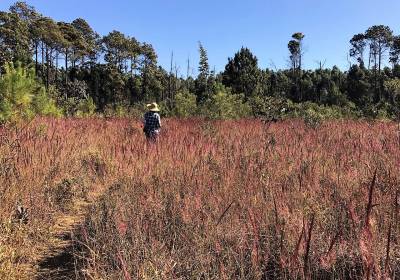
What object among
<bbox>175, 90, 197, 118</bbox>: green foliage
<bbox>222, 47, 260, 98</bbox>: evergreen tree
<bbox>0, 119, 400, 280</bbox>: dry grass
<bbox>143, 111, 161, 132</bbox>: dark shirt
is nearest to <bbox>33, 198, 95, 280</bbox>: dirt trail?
<bbox>0, 119, 400, 280</bbox>: dry grass

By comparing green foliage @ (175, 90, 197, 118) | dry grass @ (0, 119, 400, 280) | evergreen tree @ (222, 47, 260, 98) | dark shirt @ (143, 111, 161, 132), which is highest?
evergreen tree @ (222, 47, 260, 98)

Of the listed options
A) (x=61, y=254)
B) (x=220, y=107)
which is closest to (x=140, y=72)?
(x=220, y=107)

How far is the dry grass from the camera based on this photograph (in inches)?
103

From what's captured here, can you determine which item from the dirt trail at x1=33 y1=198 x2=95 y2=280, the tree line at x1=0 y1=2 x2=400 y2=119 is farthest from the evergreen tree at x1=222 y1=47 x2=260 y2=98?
the dirt trail at x1=33 y1=198 x2=95 y2=280

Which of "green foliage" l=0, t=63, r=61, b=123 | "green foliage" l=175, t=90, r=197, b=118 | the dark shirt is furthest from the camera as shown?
"green foliage" l=175, t=90, r=197, b=118

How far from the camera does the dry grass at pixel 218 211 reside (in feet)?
8.59

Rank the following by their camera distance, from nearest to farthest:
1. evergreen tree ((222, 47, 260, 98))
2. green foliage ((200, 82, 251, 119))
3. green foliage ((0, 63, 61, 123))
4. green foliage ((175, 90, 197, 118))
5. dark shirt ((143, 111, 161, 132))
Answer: green foliage ((0, 63, 61, 123)), dark shirt ((143, 111, 161, 132)), green foliage ((200, 82, 251, 119)), green foliage ((175, 90, 197, 118)), evergreen tree ((222, 47, 260, 98))

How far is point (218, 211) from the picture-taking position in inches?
145

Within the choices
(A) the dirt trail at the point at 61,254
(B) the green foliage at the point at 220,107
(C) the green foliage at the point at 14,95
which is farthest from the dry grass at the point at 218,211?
(B) the green foliage at the point at 220,107

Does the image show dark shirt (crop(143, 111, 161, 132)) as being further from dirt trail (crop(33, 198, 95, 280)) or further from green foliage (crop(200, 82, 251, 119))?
green foliage (crop(200, 82, 251, 119))

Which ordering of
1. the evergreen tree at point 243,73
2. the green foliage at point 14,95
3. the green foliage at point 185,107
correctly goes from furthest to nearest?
the evergreen tree at point 243,73, the green foliage at point 185,107, the green foliage at point 14,95

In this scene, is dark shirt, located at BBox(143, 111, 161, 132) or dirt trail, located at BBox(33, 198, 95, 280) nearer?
dirt trail, located at BBox(33, 198, 95, 280)

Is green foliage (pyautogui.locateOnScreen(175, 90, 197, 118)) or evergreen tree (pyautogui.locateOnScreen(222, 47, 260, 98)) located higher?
evergreen tree (pyautogui.locateOnScreen(222, 47, 260, 98))

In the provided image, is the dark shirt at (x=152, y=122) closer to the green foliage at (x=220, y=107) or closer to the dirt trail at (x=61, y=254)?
the dirt trail at (x=61, y=254)
